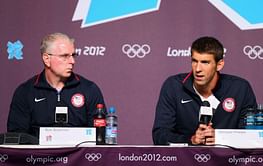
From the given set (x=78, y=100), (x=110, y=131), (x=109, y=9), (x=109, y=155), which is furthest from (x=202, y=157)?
(x=109, y=9)

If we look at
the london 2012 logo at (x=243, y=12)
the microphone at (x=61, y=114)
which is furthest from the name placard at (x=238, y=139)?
the london 2012 logo at (x=243, y=12)

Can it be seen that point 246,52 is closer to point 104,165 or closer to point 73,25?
point 73,25

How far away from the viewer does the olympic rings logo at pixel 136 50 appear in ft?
14.1

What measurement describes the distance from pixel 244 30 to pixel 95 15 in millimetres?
1158

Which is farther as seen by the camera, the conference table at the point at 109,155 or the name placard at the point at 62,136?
the name placard at the point at 62,136

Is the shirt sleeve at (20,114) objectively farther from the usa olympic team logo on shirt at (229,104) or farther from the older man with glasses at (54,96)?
the usa olympic team logo on shirt at (229,104)

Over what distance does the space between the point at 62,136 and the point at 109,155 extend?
1.04ft

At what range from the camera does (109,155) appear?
271 cm

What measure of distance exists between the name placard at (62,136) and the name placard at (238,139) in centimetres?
65

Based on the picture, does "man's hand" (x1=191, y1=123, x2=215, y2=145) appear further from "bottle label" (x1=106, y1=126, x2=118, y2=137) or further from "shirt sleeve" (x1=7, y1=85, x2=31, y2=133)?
Answer: "shirt sleeve" (x1=7, y1=85, x2=31, y2=133)

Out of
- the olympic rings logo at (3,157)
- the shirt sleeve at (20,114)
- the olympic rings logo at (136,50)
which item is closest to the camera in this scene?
the olympic rings logo at (3,157)

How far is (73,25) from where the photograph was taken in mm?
4297

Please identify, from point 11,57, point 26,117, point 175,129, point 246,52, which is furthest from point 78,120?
point 246,52

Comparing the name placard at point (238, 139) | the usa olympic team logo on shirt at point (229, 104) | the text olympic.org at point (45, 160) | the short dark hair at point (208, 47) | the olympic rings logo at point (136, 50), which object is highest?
the olympic rings logo at point (136, 50)
